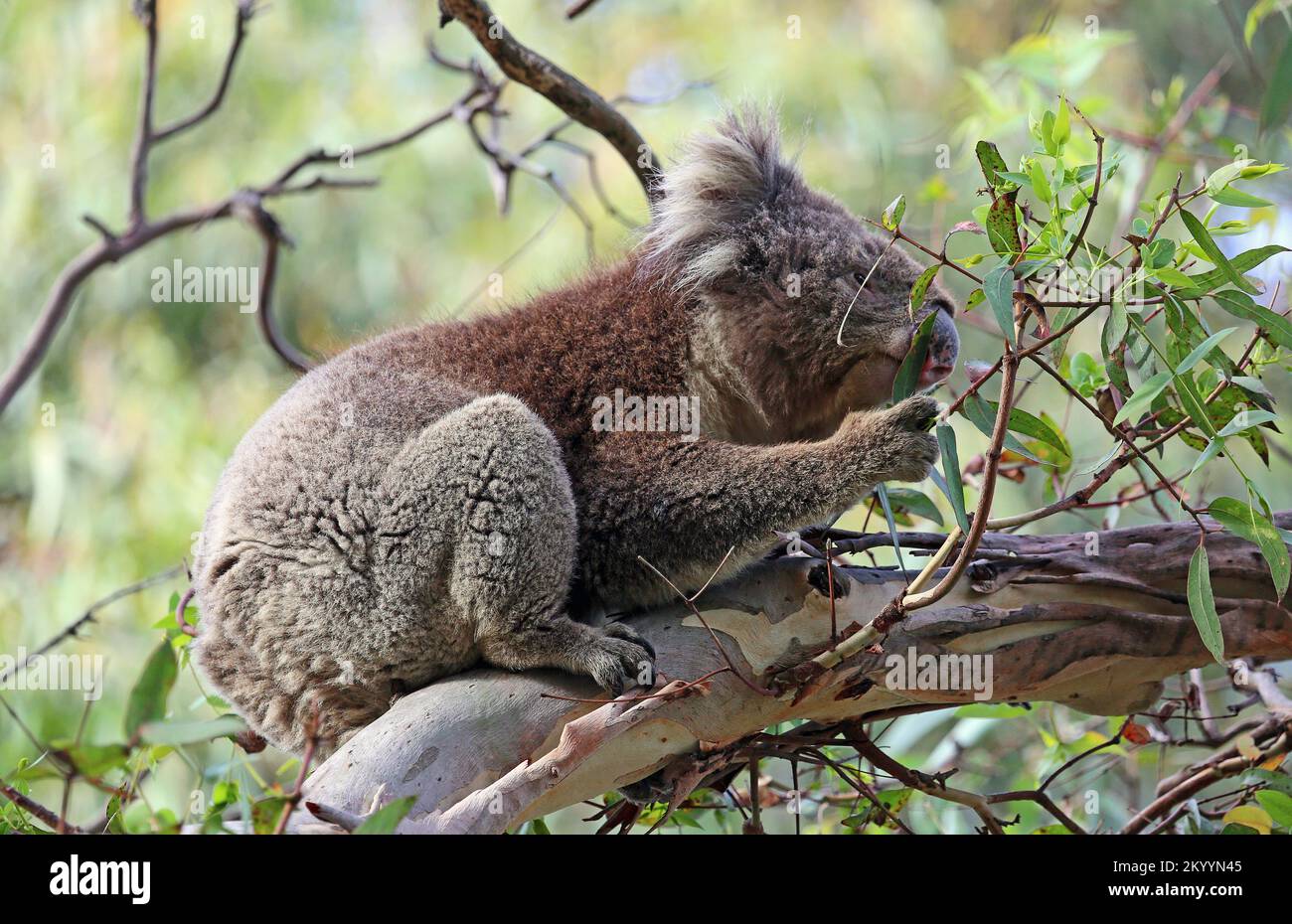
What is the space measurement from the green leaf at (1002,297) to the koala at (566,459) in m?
0.72

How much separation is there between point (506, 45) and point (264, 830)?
2408 millimetres

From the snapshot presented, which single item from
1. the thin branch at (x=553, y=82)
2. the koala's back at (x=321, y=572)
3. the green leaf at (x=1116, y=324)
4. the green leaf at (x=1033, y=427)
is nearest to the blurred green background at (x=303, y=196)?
the thin branch at (x=553, y=82)

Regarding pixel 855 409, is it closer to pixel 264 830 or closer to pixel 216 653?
pixel 216 653

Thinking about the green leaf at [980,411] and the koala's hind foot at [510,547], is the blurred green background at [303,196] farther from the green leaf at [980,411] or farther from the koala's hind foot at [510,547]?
the koala's hind foot at [510,547]

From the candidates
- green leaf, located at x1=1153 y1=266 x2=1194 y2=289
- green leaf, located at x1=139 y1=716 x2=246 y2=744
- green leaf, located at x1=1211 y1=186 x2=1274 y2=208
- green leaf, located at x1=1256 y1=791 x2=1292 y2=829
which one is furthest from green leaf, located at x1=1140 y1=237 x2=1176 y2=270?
green leaf, located at x1=139 y1=716 x2=246 y2=744

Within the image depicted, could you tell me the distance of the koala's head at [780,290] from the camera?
10.3 feet

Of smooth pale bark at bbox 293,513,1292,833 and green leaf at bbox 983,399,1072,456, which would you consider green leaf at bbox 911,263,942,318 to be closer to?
green leaf at bbox 983,399,1072,456

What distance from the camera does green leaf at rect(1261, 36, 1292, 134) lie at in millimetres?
2656

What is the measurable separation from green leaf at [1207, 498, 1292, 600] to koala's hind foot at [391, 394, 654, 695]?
1.19m

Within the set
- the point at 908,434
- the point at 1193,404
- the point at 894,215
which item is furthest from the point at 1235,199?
the point at 908,434

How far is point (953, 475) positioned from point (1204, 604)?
53 centimetres

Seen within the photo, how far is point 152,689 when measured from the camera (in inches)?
56.2

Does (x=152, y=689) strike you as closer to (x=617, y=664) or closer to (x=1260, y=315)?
(x=617, y=664)

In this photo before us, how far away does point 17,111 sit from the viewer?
9195mm
